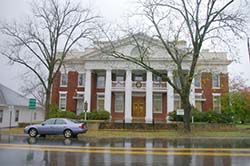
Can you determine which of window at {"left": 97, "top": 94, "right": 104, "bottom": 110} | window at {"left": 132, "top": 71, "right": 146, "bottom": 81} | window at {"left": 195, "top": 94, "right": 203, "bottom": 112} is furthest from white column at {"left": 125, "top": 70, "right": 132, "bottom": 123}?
window at {"left": 195, "top": 94, "right": 203, "bottom": 112}

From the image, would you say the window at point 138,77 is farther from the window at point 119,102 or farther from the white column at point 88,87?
the white column at point 88,87

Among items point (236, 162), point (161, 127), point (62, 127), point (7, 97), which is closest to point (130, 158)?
point (236, 162)

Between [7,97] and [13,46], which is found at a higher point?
[13,46]

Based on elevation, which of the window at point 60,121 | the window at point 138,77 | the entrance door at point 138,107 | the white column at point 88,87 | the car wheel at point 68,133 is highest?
the window at point 138,77

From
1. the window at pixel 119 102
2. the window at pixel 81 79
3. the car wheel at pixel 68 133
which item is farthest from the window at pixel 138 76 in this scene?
the car wheel at pixel 68 133

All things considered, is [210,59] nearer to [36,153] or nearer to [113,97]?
[113,97]

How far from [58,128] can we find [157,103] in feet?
73.1

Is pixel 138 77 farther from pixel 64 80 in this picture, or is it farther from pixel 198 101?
pixel 64 80

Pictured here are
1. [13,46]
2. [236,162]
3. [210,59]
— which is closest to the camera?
[236,162]

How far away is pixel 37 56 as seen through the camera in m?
30.2

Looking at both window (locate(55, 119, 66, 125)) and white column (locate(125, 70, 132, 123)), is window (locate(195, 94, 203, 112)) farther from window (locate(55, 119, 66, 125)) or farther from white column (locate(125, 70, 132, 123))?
window (locate(55, 119, 66, 125))

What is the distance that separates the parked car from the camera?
20.4 metres

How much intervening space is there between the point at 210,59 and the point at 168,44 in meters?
15.1

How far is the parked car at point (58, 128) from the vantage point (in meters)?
20.4
